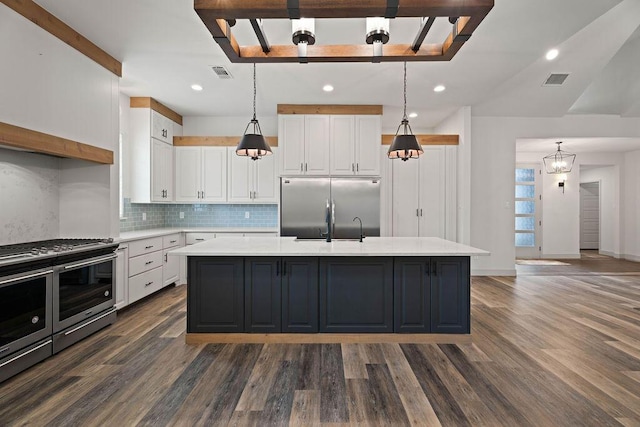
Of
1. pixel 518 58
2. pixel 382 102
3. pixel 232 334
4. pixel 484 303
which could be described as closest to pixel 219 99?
pixel 382 102

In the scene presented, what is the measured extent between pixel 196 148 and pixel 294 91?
203 centimetres

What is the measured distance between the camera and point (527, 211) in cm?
830

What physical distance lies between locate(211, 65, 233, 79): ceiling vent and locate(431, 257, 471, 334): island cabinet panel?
335cm

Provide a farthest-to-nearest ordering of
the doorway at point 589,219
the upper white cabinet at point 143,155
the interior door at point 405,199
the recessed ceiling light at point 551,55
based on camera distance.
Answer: the doorway at point 589,219 < the interior door at point 405,199 < the upper white cabinet at point 143,155 < the recessed ceiling light at point 551,55

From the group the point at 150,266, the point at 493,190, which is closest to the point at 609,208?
the point at 493,190

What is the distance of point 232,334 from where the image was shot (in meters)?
3.06

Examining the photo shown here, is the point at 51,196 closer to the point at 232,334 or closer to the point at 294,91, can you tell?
the point at 232,334

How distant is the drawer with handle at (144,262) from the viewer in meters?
4.04

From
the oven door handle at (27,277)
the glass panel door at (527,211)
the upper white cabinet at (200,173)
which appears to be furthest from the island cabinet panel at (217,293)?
the glass panel door at (527,211)

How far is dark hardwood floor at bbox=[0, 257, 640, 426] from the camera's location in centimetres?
199

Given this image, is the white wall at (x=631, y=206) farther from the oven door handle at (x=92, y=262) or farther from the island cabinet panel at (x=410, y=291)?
the oven door handle at (x=92, y=262)

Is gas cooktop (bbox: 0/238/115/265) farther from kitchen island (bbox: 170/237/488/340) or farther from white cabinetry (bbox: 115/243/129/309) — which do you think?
kitchen island (bbox: 170/237/488/340)

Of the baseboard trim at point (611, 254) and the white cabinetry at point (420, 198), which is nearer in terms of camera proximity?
the white cabinetry at point (420, 198)

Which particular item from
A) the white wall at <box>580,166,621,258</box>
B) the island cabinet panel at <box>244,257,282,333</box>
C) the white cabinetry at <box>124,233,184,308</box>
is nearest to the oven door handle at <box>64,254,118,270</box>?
the white cabinetry at <box>124,233,184,308</box>
